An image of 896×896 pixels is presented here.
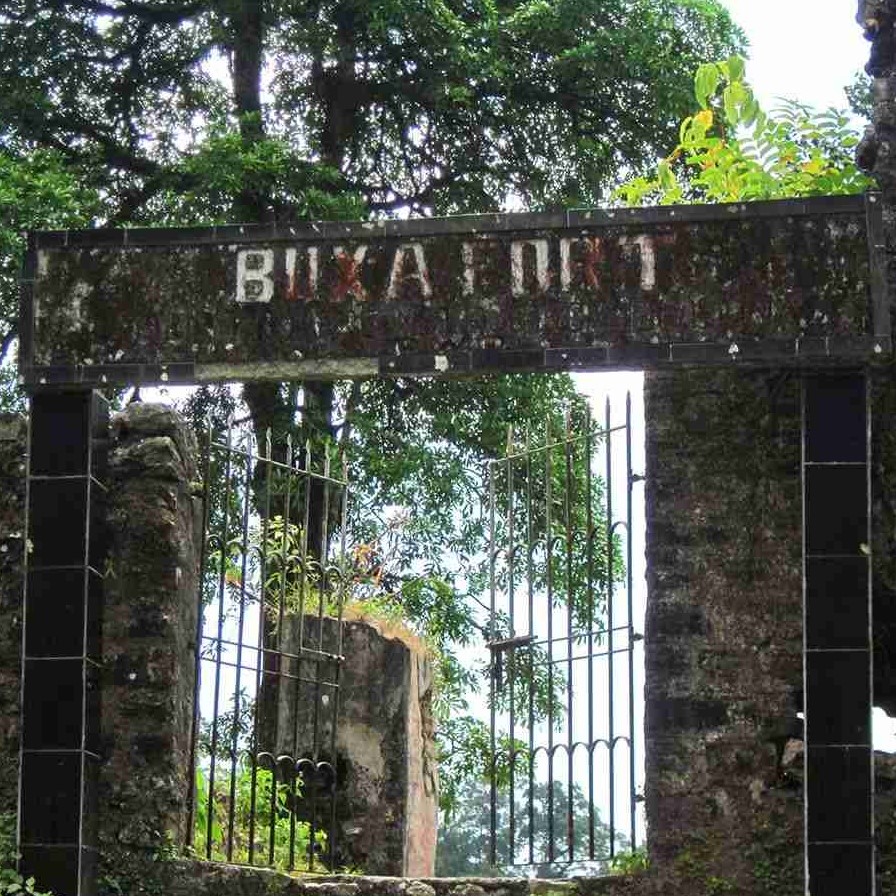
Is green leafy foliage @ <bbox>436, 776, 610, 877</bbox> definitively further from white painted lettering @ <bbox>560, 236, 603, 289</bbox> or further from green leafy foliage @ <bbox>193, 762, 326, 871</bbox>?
white painted lettering @ <bbox>560, 236, 603, 289</bbox>

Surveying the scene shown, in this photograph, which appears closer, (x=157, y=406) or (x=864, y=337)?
(x=864, y=337)

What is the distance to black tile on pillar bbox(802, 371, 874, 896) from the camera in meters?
6.69

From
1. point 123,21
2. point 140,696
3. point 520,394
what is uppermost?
point 123,21

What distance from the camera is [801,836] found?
6.96 metres

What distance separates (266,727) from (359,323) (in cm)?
504

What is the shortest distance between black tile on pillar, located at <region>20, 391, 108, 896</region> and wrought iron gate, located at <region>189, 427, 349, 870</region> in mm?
498

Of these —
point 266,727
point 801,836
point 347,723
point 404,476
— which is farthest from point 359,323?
point 404,476

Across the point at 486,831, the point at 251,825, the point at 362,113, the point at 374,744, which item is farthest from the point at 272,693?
the point at 486,831

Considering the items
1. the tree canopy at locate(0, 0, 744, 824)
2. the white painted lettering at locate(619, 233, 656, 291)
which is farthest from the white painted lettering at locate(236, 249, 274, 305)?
the tree canopy at locate(0, 0, 744, 824)

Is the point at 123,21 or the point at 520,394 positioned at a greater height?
the point at 123,21

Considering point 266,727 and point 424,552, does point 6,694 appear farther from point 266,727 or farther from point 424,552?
point 424,552

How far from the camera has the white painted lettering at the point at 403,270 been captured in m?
7.38

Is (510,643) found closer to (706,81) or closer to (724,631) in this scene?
(724,631)

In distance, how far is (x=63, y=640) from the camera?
7289 millimetres
